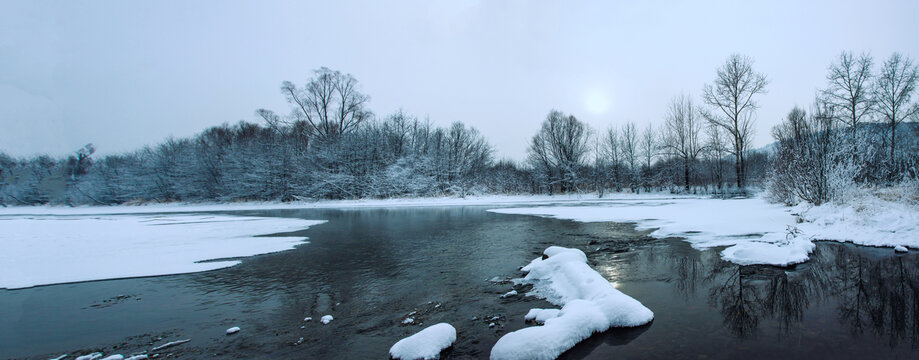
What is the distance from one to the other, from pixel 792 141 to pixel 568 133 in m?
28.7

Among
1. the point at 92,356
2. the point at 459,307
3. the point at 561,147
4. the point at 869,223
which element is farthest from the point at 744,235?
the point at 561,147

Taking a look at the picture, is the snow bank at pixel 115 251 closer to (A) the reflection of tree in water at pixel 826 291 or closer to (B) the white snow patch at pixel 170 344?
(B) the white snow patch at pixel 170 344

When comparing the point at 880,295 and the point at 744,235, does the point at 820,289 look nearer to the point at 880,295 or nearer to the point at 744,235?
the point at 880,295

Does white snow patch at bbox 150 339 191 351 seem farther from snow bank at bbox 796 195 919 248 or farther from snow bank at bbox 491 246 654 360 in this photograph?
snow bank at bbox 796 195 919 248

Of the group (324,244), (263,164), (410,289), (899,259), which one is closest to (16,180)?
(263,164)

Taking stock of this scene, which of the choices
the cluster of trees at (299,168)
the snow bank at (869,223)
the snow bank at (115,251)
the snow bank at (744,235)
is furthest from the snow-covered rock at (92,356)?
the cluster of trees at (299,168)

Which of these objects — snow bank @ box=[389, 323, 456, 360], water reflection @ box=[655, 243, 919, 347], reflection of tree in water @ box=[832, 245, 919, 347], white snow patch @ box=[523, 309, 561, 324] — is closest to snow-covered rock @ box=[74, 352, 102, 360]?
snow bank @ box=[389, 323, 456, 360]

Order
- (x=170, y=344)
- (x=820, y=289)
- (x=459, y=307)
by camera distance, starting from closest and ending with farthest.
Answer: (x=170, y=344) → (x=459, y=307) → (x=820, y=289)

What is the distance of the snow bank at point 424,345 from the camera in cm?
350

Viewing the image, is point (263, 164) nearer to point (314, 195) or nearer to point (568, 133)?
point (314, 195)

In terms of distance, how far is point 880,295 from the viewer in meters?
4.82

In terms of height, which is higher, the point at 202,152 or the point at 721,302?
the point at 202,152

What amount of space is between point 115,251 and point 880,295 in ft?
52.0

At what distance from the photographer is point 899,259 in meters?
6.55
